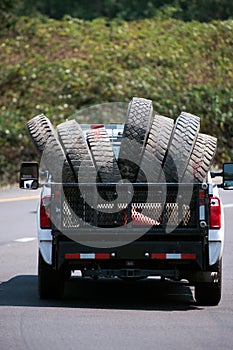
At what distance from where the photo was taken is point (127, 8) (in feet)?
173

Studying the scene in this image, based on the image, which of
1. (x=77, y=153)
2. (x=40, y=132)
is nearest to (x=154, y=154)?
(x=77, y=153)

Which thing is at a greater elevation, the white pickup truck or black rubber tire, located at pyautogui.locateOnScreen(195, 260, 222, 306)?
the white pickup truck

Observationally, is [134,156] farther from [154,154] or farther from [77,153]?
Answer: [77,153]

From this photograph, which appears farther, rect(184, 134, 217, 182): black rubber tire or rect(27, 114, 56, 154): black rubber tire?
rect(27, 114, 56, 154): black rubber tire

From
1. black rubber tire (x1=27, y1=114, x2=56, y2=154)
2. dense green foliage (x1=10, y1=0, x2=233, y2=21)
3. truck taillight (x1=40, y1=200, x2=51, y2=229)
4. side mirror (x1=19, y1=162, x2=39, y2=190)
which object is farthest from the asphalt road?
dense green foliage (x1=10, y1=0, x2=233, y2=21)

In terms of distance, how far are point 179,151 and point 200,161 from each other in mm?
240

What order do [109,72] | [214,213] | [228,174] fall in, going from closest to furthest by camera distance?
[214,213] < [228,174] < [109,72]

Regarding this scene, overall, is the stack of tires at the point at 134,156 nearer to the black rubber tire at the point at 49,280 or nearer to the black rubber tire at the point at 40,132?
the black rubber tire at the point at 40,132

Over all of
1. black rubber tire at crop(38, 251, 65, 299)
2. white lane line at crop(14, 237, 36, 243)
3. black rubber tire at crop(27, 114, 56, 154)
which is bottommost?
white lane line at crop(14, 237, 36, 243)

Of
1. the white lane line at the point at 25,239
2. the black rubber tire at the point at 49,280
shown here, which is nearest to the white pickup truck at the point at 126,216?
the black rubber tire at the point at 49,280

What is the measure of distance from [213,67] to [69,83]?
6302 millimetres

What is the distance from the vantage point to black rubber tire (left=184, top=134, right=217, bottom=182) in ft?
35.3

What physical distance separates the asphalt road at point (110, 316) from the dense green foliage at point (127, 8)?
3470 centimetres

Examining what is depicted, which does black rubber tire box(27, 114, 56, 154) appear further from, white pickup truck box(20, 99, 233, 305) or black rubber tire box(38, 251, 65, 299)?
black rubber tire box(38, 251, 65, 299)
